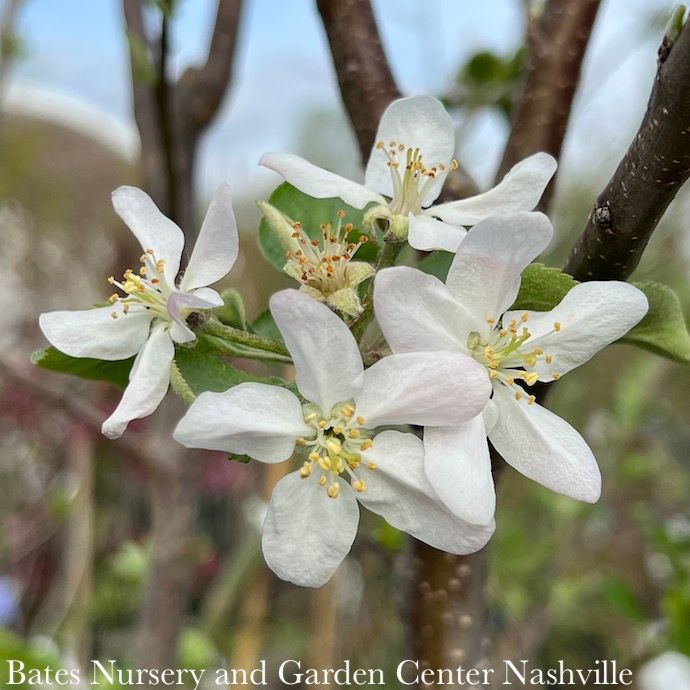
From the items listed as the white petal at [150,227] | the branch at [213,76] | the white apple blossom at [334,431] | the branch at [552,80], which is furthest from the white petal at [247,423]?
the branch at [213,76]

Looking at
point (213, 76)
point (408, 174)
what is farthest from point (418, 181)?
point (213, 76)

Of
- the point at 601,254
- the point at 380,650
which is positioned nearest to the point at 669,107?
the point at 601,254

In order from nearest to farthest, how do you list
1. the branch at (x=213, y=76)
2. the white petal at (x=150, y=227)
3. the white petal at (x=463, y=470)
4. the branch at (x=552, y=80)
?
the white petal at (x=463, y=470) → the white petal at (x=150, y=227) → the branch at (x=552, y=80) → the branch at (x=213, y=76)

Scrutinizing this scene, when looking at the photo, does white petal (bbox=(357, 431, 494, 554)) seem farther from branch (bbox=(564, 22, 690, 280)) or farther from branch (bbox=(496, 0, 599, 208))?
branch (bbox=(496, 0, 599, 208))

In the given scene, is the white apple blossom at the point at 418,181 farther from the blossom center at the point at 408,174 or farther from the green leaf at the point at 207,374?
the green leaf at the point at 207,374

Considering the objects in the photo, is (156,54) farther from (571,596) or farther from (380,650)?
(380,650)

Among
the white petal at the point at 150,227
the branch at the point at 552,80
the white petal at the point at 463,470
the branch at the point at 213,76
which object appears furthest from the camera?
the branch at the point at 213,76

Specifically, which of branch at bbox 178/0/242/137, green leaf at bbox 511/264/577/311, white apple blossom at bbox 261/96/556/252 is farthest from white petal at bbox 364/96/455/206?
branch at bbox 178/0/242/137
